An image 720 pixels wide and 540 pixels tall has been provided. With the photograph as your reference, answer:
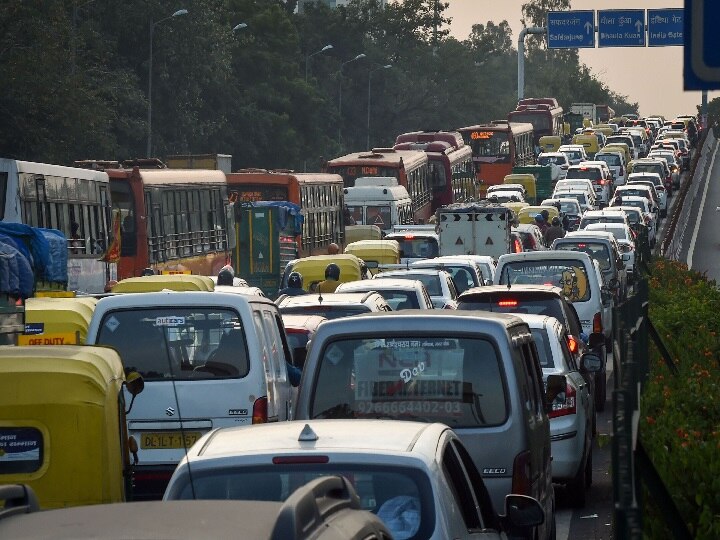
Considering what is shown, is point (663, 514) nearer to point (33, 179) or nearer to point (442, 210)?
point (33, 179)

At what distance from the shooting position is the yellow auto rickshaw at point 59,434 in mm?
8680

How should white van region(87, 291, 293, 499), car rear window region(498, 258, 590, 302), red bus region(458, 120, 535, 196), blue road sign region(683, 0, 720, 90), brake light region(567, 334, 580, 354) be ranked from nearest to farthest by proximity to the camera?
blue road sign region(683, 0, 720, 90) → white van region(87, 291, 293, 499) → brake light region(567, 334, 580, 354) → car rear window region(498, 258, 590, 302) → red bus region(458, 120, 535, 196)

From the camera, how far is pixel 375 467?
6340 millimetres

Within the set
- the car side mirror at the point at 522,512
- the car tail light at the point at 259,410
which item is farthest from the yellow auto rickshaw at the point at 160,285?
the car side mirror at the point at 522,512

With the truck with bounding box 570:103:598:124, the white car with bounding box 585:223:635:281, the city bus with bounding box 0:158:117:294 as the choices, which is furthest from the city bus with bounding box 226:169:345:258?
the truck with bounding box 570:103:598:124

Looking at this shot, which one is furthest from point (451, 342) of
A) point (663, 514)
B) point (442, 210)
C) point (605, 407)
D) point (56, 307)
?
point (442, 210)

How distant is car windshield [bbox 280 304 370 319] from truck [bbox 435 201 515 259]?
21.2 metres

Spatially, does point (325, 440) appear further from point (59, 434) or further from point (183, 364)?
point (183, 364)

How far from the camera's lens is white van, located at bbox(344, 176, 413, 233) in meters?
49.3

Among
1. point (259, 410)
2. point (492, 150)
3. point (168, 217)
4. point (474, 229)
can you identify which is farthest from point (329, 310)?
point (492, 150)

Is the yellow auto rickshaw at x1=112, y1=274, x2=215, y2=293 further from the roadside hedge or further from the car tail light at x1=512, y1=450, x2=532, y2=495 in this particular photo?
the car tail light at x1=512, y1=450, x2=532, y2=495

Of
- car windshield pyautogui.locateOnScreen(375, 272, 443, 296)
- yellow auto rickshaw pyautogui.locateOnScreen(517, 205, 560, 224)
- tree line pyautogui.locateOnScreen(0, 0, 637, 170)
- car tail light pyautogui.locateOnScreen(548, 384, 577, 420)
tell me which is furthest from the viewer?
tree line pyautogui.locateOnScreen(0, 0, 637, 170)

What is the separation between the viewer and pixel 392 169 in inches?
2144

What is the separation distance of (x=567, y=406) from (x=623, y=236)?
2873 centimetres
